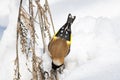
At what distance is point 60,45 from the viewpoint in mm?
1272

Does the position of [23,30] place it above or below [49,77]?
above

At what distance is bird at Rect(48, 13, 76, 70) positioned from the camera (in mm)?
1239

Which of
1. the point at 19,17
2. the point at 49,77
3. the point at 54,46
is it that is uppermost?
the point at 19,17

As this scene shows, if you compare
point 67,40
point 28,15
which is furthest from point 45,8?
point 67,40

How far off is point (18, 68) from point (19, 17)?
0.17m

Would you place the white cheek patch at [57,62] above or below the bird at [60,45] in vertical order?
below

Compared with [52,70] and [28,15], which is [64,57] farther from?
[28,15]

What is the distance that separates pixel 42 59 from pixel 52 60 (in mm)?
74

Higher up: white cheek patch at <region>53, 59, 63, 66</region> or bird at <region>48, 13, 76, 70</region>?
bird at <region>48, 13, 76, 70</region>

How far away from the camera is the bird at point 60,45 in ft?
4.07

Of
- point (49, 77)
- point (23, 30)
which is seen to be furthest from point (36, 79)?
point (23, 30)

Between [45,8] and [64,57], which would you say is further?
[64,57]

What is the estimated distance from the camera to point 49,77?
1207 millimetres

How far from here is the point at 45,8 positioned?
1.17 metres
